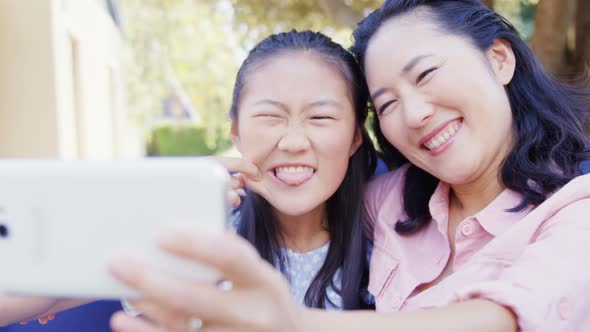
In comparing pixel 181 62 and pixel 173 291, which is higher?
pixel 173 291

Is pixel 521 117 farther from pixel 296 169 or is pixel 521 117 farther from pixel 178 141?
pixel 178 141

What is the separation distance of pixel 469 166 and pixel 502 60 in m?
0.34

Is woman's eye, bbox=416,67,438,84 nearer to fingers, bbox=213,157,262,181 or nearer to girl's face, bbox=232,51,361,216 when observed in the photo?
girl's face, bbox=232,51,361,216

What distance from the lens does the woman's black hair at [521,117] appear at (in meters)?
1.64

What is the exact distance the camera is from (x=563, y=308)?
116 centimetres

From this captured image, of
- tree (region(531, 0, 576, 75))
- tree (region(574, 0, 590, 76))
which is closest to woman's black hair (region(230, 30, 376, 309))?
tree (region(531, 0, 576, 75))

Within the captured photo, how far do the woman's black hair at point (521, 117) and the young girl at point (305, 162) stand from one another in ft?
0.47

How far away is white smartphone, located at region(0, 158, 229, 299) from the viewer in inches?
32.8

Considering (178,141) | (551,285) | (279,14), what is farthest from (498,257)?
(178,141)

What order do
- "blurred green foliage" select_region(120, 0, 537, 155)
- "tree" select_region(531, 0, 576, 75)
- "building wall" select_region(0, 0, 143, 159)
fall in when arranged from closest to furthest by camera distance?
"tree" select_region(531, 0, 576, 75) < "building wall" select_region(0, 0, 143, 159) < "blurred green foliage" select_region(120, 0, 537, 155)

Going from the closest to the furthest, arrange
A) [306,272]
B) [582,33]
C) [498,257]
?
[498,257] → [306,272] → [582,33]

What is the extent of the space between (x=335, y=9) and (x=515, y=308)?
147 inches

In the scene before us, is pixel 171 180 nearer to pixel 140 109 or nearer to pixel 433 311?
pixel 433 311

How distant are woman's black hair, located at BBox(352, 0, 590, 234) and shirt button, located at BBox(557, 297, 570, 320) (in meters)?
0.44
